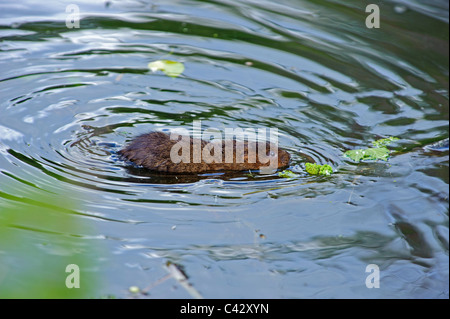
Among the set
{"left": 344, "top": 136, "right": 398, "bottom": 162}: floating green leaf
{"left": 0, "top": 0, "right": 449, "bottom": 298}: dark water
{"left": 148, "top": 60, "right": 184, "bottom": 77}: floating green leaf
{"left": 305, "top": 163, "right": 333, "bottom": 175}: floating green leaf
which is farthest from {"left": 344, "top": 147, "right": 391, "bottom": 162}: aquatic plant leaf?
{"left": 148, "top": 60, "right": 184, "bottom": 77}: floating green leaf

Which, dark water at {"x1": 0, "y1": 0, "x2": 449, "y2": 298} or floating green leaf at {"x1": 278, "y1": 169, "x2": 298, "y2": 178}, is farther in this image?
Answer: floating green leaf at {"x1": 278, "y1": 169, "x2": 298, "y2": 178}

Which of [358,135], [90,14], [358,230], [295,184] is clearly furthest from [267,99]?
[90,14]

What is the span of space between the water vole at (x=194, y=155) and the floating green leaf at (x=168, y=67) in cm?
168

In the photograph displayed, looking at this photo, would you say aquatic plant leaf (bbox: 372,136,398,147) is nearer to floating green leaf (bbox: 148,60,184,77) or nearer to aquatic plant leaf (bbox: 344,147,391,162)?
aquatic plant leaf (bbox: 344,147,391,162)

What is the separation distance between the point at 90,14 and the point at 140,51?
1393 mm

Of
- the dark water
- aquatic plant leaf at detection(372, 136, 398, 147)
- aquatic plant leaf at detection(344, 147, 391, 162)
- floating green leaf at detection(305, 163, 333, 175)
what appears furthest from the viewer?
aquatic plant leaf at detection(372, 136, 398, 147)

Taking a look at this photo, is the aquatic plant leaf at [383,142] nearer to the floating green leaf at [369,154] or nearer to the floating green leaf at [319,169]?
the floating green leaf at [369,154]

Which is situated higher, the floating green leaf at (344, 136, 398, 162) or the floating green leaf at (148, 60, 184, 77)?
the floating green leaf at (148, 60, 184, 77)

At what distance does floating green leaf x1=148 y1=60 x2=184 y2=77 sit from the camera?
711 centimetres

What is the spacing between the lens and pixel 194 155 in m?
5.39

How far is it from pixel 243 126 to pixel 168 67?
1.60 metres

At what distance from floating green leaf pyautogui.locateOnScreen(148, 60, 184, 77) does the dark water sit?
11cm

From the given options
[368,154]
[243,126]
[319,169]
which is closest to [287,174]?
[319,169]
